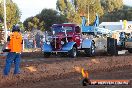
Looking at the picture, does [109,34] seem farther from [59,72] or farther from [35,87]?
[35,87]

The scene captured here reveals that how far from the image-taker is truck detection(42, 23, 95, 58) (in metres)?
28.4

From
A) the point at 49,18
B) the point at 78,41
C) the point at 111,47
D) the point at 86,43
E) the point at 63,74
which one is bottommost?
the point at 63,74

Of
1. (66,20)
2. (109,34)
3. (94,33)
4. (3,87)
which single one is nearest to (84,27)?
(94,33)

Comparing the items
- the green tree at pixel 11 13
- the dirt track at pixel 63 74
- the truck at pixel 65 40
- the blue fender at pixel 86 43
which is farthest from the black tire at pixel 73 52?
the green tree at pixel 11 13

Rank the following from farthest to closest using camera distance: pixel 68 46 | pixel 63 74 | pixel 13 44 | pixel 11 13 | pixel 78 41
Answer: pixel 11 13, pixel 78 41, pixel 68 46, pixel 63 74, pixel 13 44

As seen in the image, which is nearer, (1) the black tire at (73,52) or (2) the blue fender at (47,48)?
(1) the black tire at (73,52)

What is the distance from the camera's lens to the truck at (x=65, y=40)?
1118 inches

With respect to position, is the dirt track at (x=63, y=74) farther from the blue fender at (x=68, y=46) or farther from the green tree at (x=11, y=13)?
the green tree at (x=11, y=13)

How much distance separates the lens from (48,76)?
16734 millimetres

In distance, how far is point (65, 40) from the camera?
93.7ft

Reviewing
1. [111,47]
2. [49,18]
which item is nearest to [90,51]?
[111,47]

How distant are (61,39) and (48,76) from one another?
1176cm

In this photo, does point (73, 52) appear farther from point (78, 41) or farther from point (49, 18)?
point (49, 18)

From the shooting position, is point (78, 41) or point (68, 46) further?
point (78, 41)
